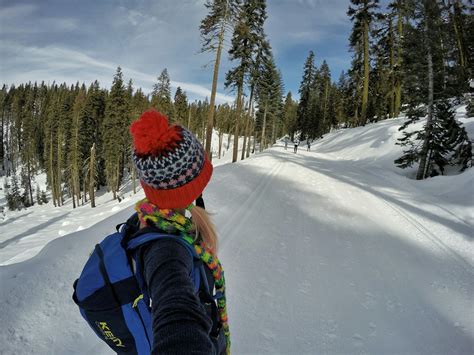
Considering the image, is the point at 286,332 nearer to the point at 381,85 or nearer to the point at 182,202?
the point at 182,202

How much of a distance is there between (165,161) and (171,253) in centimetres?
52

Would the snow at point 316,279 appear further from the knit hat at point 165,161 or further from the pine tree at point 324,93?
the pine tree at point 324,93

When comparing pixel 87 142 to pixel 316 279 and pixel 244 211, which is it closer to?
pixel 244 211

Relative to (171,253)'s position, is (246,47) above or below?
above

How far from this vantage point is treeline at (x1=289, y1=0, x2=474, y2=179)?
544 inches

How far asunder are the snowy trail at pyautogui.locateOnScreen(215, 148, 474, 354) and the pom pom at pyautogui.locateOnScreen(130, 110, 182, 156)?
288cm

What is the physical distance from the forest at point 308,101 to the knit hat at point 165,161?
14.8m

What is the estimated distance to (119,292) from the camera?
123 centimetres

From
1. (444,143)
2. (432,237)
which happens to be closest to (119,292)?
(432,237)

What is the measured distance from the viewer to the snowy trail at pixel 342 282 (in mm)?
3564

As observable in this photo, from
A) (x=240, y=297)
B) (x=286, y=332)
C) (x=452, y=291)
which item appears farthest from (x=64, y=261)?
(x=452, y=291)

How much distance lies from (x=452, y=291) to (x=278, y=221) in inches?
153

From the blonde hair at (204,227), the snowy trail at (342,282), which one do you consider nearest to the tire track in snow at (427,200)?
the snowy trail at (342,282)

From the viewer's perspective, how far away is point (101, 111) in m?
47.9
